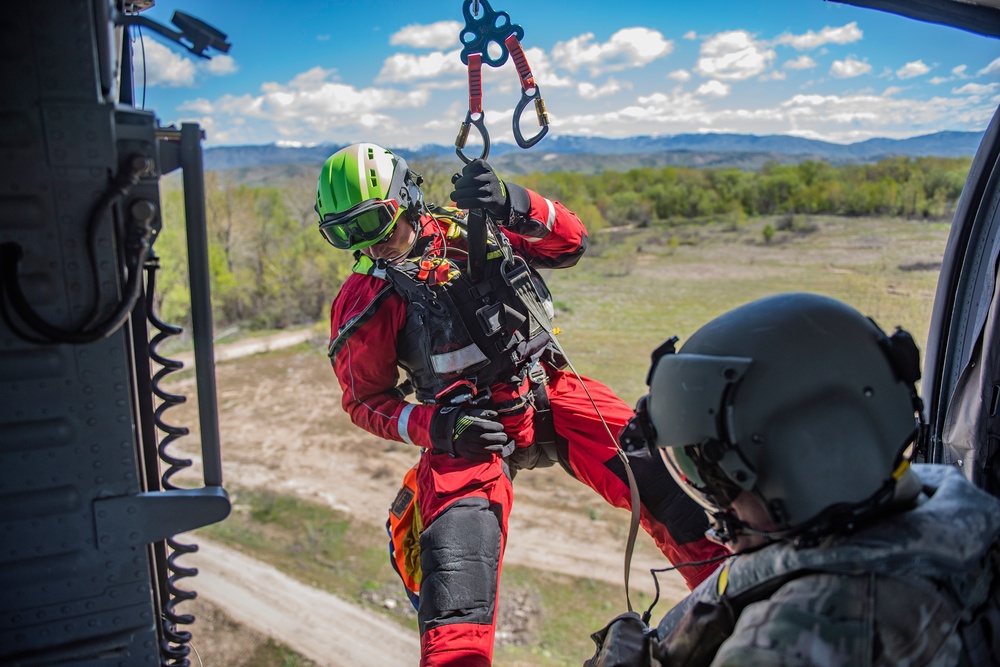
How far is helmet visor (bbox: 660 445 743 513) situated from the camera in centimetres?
160

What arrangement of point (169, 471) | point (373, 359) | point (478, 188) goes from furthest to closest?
point (373, 359), point (478, 188), point (169, 471)

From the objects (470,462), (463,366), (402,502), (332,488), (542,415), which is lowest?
(332,488)

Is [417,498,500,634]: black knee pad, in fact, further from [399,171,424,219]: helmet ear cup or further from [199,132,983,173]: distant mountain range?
[199,132,983,173]: distant mountain range

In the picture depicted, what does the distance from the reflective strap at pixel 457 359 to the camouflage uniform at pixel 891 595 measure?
1855 millimetres

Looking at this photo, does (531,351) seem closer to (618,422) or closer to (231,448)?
(618,422)

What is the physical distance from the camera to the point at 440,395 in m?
3.25

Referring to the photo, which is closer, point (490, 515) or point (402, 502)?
point (490, 515)

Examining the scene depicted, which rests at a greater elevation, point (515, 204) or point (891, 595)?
point (515, 204)

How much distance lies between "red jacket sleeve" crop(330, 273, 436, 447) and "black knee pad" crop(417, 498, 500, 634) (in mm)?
383

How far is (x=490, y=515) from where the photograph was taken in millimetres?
3072

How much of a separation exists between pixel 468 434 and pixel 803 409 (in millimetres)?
1770

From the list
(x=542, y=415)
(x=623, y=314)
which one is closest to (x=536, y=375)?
(x=542, y=415)

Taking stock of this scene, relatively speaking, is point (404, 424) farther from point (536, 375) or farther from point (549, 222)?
point (549, 222)

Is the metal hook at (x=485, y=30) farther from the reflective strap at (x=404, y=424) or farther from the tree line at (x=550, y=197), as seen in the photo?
the tree line at (x=550, y=197)
